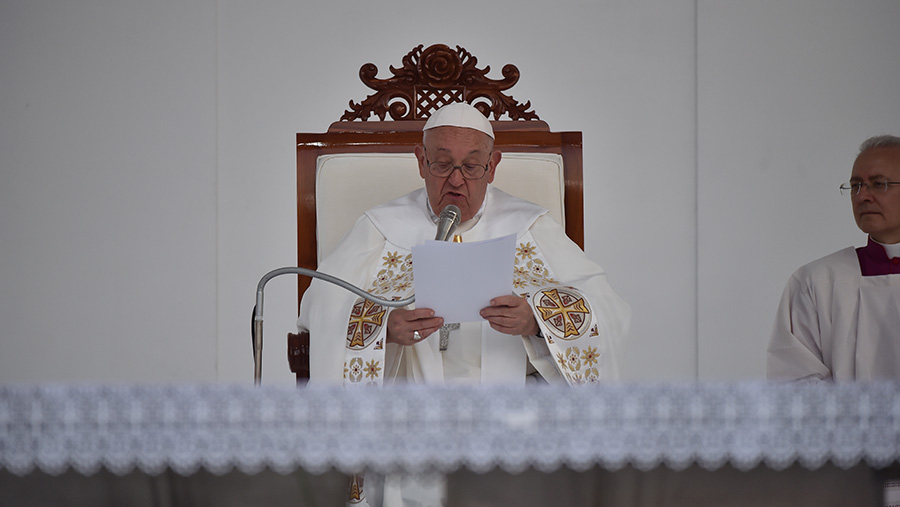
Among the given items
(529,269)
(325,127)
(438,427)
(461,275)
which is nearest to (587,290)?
(529,269)

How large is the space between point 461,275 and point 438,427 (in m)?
1.29

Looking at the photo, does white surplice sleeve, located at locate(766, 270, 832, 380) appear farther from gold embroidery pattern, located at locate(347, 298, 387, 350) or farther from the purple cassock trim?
gold embroidery pattern, located at locate(347, 298, 387, 350)

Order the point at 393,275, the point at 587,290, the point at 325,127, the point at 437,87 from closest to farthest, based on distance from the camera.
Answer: the point at 587,290, the point at 393,275, the point at 437,87, the point at 325,127

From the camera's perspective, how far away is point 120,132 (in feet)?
16.7

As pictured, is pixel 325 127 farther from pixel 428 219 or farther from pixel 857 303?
pixel 857 303

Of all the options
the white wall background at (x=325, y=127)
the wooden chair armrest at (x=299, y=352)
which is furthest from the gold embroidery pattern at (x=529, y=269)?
the white wall background at (x=325, y=127)

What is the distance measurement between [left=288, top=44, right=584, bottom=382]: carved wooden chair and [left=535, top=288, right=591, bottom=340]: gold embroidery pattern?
1.98ft

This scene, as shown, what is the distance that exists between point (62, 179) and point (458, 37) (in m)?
2.40

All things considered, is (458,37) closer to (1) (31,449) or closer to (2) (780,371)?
(2) (780,371)

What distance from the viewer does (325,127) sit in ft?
16.7

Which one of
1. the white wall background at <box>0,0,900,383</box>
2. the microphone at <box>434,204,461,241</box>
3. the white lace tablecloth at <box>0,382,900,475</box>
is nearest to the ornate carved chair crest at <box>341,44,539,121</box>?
the microphone at <box>434,204,461,241</box>

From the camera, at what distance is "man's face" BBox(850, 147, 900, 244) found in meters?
3.14

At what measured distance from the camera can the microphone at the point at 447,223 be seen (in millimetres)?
2375

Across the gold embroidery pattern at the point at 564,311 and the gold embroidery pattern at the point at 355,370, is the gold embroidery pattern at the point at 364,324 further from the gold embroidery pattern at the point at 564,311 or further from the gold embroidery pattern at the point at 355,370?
the gold embroidery pattern at the point at 564,311
